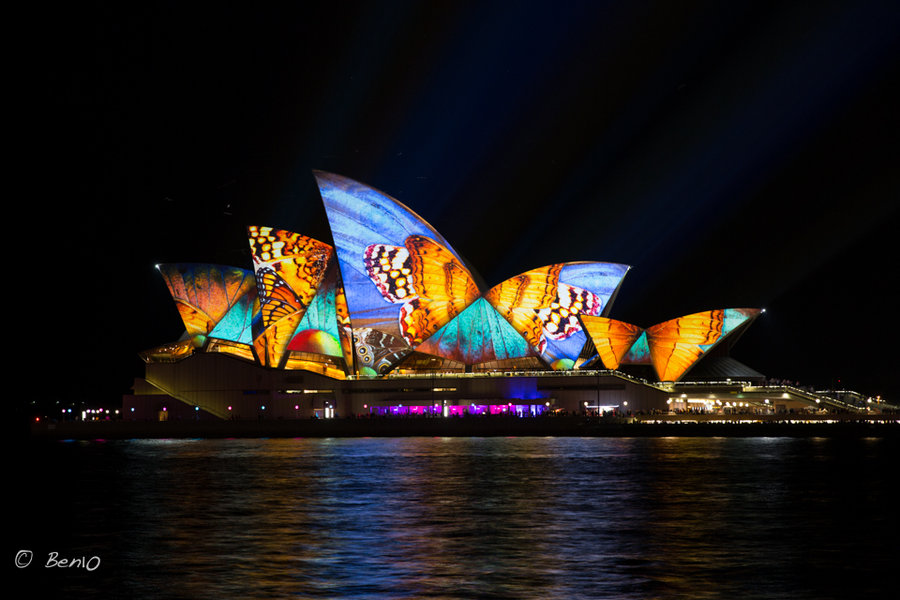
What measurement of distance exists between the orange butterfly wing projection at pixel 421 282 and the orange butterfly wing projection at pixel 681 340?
14032mm

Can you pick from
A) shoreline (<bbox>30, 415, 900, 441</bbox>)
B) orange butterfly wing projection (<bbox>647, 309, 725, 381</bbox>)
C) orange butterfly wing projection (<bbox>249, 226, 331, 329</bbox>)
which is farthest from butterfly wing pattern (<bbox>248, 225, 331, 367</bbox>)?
orange butterfly wing projection (<bbox>647, 309, 725, 381</bbox>)

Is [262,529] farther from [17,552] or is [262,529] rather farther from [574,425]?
[574,425]

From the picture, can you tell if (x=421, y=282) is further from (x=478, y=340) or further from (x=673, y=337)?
(x=673, y=337)

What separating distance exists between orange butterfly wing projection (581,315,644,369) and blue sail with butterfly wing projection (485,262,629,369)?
5.32ft

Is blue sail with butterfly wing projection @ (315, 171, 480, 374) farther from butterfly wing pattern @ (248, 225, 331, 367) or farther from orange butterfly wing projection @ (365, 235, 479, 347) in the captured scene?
butterfly wing pattern @ (248, 225, 331, 367)

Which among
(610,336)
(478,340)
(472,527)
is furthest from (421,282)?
(472,527)

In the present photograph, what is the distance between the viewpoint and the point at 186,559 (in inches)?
742

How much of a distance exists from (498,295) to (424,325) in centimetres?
582

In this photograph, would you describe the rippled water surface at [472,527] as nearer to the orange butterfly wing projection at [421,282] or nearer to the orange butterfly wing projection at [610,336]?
the orange butterfly wing projection at [421,282]

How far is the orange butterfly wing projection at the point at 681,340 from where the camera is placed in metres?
74.5

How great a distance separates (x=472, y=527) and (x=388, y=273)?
4885 centimetres

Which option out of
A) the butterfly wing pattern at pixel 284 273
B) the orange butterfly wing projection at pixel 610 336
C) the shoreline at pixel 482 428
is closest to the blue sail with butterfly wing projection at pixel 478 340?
the orange butterfly wing projection at pixel 610 336

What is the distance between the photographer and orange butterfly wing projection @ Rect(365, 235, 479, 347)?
70.3m

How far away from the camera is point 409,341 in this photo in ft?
240
